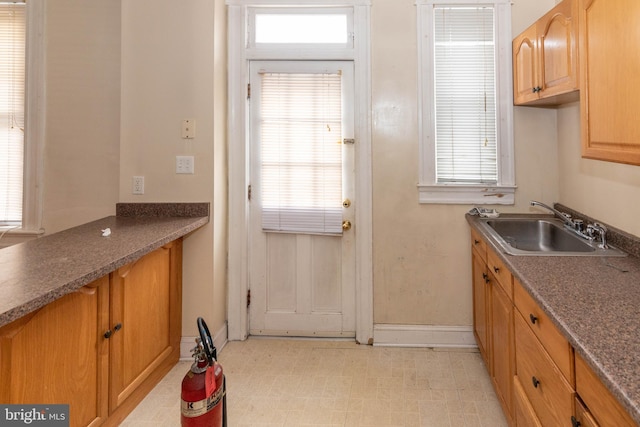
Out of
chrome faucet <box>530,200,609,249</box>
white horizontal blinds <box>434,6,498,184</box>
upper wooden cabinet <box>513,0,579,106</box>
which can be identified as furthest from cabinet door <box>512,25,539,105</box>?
chrome faucet <box>530,200,609,249</box>

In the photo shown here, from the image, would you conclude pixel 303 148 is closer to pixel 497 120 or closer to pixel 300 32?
pixel 300 32

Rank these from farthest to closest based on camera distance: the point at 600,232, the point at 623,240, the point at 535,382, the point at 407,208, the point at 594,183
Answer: the point at 407,208, the point at 594,183, the point at 600,232, the point at 623,240, the point at 535,382

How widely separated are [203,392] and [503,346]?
1.30m

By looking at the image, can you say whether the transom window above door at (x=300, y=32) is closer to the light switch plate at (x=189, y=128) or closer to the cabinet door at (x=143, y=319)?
the light switch plate at (x=189, y=128)

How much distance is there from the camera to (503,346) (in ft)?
5.99

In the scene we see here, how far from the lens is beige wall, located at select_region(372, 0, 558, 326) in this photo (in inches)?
107

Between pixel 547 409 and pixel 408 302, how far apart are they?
5.08 ft

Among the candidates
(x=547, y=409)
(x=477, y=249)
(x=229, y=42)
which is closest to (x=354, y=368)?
(x=477, y=249)

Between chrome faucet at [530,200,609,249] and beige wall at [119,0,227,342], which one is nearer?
chrome faucet at [530,200,609,249]

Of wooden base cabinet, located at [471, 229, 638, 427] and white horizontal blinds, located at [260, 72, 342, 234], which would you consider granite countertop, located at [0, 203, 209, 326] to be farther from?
wooden base cabinet, located at [471, 229, 638, 427]

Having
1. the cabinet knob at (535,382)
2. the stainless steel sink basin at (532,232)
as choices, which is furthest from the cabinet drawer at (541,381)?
the stainless steel sink basin at (532,232)

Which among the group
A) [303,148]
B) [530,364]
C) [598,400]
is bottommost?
[530,364]

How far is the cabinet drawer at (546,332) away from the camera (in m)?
1.07

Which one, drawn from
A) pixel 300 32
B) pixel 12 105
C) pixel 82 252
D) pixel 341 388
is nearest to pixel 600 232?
pixel 341 388
